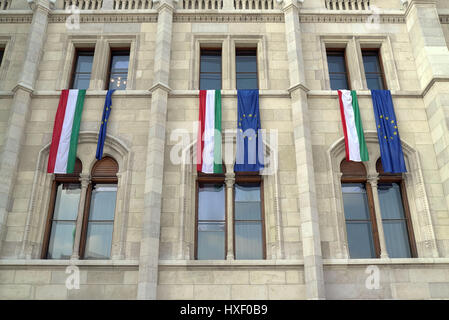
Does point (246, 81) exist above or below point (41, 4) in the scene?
below

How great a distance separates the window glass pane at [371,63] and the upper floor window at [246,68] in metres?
4.27

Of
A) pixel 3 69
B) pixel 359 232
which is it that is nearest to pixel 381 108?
pixel 359 232

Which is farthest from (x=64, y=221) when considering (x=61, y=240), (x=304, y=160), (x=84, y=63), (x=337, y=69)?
(x=337, y=69)

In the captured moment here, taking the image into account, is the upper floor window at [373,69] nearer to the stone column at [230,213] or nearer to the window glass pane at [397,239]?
the window glass pane at [397,239]

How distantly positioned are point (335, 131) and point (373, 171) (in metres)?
1.82

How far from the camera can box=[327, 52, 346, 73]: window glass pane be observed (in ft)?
55.2

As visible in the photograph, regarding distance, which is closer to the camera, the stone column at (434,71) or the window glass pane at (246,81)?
the stone column at (434,71)

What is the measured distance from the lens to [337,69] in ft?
55.2

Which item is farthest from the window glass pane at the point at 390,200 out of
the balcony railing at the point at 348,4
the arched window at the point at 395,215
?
the balcony railing at the point at 348,4

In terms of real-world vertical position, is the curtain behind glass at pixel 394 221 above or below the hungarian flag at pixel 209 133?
below

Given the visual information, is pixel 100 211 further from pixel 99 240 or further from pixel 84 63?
pixel 84 63

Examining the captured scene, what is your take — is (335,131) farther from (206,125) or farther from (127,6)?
(127,6)

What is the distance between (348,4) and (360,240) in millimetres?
9547

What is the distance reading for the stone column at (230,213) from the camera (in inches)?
515
